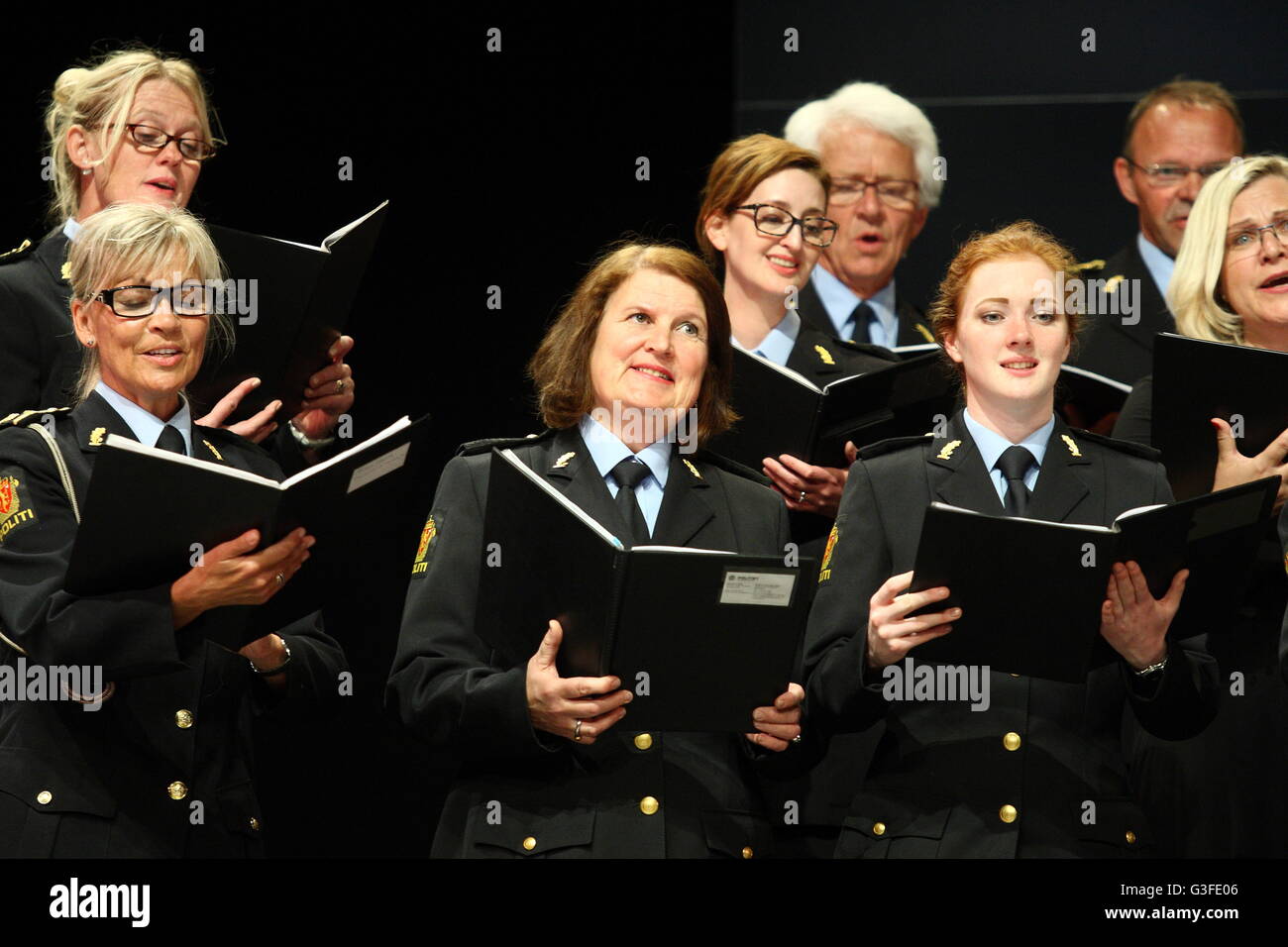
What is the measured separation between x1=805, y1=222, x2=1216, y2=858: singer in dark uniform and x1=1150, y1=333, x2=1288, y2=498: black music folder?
33 cm

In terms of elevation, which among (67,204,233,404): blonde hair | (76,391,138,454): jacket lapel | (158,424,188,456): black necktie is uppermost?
(67,204,233,404): blonde hair

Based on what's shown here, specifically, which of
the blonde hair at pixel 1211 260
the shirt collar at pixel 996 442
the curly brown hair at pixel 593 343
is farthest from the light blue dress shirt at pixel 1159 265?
the curly brown hair at pixel 593 343

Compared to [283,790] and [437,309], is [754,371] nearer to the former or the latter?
[437,309]

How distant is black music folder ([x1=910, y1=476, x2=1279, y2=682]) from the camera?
2.93 m

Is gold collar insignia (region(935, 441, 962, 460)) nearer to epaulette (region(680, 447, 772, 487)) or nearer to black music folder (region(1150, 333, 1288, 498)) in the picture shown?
epaulette (region(680, 447, 772, 487))

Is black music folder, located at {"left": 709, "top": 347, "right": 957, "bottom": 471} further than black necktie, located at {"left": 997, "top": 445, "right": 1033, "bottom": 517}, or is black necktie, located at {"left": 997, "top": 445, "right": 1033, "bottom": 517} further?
black music folder, located at {"left": 709, "top": 347, "right": 957, "bottom": 471}

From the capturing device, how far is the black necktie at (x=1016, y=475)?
3357 mm

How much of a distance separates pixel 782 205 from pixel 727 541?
4.59 ft

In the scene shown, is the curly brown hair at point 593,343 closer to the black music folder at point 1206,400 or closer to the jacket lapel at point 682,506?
the jacket lapel at point 682,506

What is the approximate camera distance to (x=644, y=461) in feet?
10.9

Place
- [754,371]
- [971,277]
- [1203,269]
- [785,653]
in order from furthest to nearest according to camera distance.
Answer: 1. [1203,269]
2. [754,371]
3. [971,277]
4. [785,653]

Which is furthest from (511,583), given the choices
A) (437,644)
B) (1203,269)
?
(1203,269)

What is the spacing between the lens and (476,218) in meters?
5.20

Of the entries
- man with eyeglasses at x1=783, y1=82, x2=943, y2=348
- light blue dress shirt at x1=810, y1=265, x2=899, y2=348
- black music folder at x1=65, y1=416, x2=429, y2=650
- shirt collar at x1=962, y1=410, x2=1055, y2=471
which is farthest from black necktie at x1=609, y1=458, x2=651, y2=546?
light blue dress shirt at x1=810, y1=265, x2=899, y2=348
